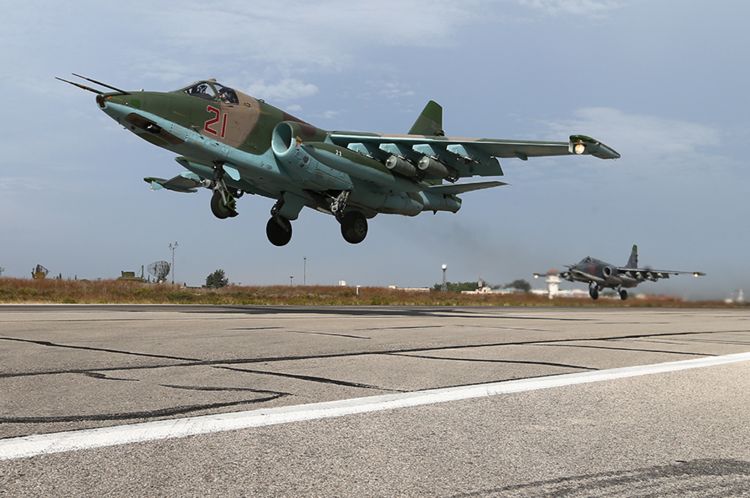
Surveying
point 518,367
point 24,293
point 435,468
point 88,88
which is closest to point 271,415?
point 435,468

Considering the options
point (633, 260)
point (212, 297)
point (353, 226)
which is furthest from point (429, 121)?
point (633, 260)

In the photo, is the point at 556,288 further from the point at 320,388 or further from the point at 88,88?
the point at 320,388

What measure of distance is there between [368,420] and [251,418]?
0.78 meters

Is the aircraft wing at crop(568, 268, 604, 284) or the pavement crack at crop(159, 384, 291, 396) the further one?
the aircraft wing at crop(568, 268, 604, 284)

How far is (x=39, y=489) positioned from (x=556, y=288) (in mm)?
60103

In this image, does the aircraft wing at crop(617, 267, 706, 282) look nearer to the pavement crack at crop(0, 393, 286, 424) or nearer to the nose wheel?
the nose wheel

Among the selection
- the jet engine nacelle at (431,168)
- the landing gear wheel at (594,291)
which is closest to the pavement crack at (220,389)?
the jet engine nacelle at (431,168)

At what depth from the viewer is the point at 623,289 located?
62375 millimetres

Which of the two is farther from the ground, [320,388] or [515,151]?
[515,151]

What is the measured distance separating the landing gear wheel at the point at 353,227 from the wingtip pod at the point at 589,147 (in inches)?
308

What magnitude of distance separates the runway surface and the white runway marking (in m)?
0.02

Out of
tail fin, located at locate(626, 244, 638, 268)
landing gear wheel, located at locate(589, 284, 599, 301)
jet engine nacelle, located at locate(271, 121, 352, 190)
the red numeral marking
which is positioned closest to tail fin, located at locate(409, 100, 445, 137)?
jet engine nacelle, located at locate(271, 121, 352, 190)

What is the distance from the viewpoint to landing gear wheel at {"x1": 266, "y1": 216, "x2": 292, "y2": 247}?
2558 centimetres

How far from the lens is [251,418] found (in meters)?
4.57
